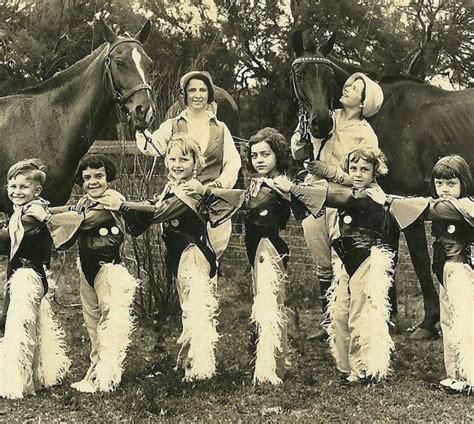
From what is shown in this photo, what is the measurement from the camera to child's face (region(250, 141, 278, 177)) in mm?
3885

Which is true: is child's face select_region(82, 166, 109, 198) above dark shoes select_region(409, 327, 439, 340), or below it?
above

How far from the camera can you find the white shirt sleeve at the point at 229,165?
425 centimetres

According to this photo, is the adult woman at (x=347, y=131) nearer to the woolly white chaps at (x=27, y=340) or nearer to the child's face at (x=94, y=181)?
the child's face at (x=94, y=181)

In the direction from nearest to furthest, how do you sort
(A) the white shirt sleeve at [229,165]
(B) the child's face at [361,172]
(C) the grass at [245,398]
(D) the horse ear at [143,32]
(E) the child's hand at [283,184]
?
(C) the grass at [245,398] → (E) the child's hand at [283,184] → (B) the child's face at [361,172] → (A) the white shirt sleeve at [229,165] → (D) the horse ear at [143,32]

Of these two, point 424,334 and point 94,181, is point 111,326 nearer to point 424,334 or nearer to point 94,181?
point 94,181

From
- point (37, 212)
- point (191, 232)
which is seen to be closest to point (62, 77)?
point (37, 212)

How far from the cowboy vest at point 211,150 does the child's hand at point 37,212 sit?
4.16 feet

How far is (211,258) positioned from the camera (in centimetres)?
392

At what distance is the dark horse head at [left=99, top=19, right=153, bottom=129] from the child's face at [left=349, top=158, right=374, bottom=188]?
173cm

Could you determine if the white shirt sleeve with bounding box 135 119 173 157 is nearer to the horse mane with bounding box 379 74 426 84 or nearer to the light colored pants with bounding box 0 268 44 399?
the light colored pants with bounding box 0 268 44 399

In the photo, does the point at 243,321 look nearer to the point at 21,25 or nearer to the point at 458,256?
the point at 458,256

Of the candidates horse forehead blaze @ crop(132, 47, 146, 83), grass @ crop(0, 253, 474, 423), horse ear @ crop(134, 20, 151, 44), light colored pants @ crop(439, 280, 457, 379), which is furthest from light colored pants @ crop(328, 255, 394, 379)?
horse ear @ crop(134, 20, 151, 44)

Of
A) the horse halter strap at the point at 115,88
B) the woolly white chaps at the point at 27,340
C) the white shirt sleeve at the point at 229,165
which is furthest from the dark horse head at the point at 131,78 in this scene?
the woolly white chaps at the point at 27,340

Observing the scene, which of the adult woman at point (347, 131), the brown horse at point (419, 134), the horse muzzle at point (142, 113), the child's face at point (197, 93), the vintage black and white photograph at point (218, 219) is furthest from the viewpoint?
the brown horse at point (419, 134)
